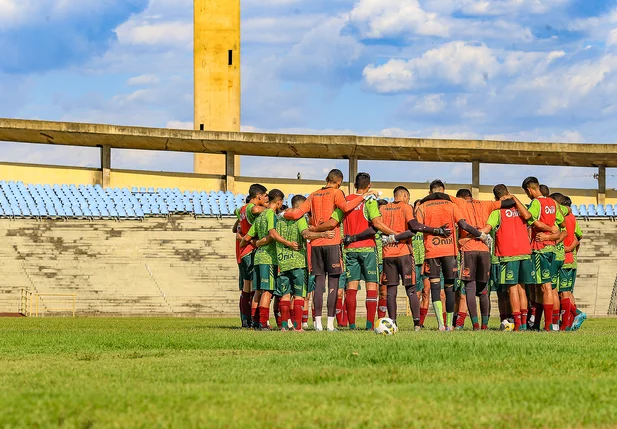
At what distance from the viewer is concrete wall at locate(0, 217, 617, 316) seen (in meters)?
31.0

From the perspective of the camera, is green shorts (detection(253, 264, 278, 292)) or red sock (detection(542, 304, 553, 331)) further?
green shorts (detection(253, 264, 278, 292))

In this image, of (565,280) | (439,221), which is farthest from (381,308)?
(565,280)

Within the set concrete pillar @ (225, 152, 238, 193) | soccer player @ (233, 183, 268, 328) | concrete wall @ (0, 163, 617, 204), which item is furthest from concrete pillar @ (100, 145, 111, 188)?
soccer player @ (233, 183, 268, 328)

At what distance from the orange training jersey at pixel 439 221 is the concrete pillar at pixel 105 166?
2456 cm

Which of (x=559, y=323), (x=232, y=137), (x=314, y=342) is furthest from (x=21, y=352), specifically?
(x=232, y=137)

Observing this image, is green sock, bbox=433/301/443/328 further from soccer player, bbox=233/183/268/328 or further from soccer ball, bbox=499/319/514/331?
soccer player, bbox=233/183/268/328

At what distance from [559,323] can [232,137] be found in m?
24.1

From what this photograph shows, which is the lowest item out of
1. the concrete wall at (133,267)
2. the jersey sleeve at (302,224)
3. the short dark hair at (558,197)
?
the concrete wall at (133,267)

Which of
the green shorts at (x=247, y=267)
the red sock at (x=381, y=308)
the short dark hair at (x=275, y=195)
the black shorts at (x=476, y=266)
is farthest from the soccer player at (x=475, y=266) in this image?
the green shorts at (x=247, y=267)

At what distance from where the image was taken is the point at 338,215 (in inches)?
561

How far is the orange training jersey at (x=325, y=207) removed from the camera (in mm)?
14273

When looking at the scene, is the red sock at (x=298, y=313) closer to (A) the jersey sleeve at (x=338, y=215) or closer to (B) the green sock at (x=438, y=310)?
(A) the jersey sleeve at (x=338, y=215)

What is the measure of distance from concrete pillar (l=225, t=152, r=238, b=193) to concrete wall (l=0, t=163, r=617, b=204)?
7.7 inches

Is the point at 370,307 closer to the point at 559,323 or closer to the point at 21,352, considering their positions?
the point at 559,323
